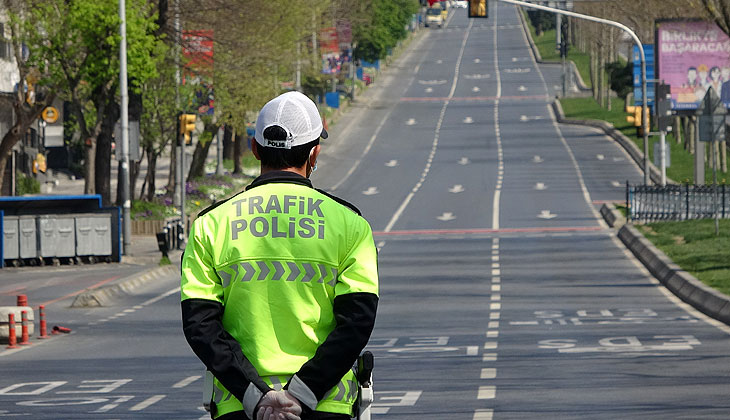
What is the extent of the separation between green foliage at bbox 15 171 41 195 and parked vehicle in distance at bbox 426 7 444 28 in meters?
127

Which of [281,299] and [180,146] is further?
[180,146]

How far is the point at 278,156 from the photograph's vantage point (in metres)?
5.37

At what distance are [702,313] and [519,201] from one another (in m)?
30.8

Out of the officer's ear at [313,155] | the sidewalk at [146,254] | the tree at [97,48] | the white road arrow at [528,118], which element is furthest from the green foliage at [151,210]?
the white road arrow at [528,118]

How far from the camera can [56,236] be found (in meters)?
35.9

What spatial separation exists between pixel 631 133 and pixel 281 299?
76.0m

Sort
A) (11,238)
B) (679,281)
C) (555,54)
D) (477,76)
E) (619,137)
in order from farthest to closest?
(555,54)
(477,76)
(619,137)
(11,238)
(679,281)

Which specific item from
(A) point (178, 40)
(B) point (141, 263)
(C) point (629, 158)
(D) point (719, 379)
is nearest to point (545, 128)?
(C) point (629, 158)

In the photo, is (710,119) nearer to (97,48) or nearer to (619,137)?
(97,48)

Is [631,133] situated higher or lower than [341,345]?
lower

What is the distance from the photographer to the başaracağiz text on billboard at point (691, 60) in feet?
171

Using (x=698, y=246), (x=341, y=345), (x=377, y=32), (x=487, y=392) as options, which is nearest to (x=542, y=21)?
(x=377, y=32)

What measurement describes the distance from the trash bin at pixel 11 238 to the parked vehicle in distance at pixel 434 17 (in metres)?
152

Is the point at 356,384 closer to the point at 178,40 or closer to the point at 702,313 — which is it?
the point at 702,313
